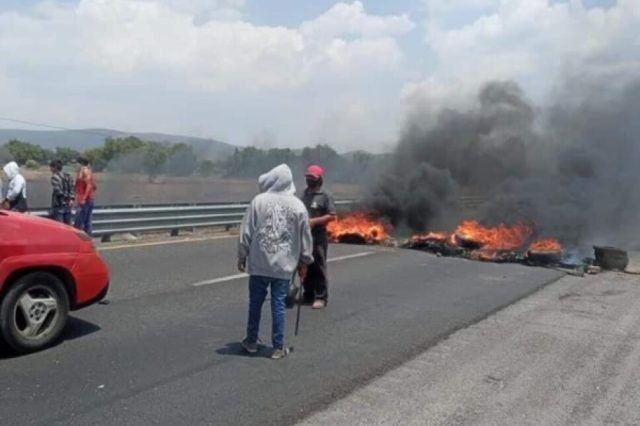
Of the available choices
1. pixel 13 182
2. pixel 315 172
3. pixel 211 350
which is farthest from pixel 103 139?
pixel 211 350

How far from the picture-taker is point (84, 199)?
13148mm

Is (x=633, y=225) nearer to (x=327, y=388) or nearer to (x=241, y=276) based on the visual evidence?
(x=241, y=276)

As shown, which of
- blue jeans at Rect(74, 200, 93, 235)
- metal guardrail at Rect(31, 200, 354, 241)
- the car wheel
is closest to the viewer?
the car wheel

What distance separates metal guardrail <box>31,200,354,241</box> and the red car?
7.61 meters

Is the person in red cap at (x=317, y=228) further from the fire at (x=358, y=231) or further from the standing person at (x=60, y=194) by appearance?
the fire at (x=358, y=231)

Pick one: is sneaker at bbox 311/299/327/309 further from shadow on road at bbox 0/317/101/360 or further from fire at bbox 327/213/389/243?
fire at bbox 327/213/389/243

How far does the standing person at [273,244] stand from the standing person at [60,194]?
336 inches

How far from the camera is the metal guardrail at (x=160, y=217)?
13.9m

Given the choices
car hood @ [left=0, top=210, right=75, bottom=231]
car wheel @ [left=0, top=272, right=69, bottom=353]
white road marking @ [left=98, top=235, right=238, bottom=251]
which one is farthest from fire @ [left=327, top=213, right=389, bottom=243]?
car wheel @ [left=0, top=272, right=69, bottom=353]

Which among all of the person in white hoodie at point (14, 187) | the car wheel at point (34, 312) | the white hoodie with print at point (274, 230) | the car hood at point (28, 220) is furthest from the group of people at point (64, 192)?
the white hoodie with print at point (274, 230)

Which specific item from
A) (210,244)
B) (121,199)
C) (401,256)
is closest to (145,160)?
(121,199)

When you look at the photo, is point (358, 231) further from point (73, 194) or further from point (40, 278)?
point (40, 278)

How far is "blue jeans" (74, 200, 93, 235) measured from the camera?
13.1 meters

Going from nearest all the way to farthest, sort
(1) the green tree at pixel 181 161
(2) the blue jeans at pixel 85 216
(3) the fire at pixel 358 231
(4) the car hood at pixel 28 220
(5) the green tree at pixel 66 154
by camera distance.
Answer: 1. (4) the car hood at pixel 28 220
2. (2) the blue jeans at pixel 85 216
3. (5) the green tree at pixel 66 154
4. (3) the fire at pixel 358 231
5. (1) the green tree at pixel 181 161
